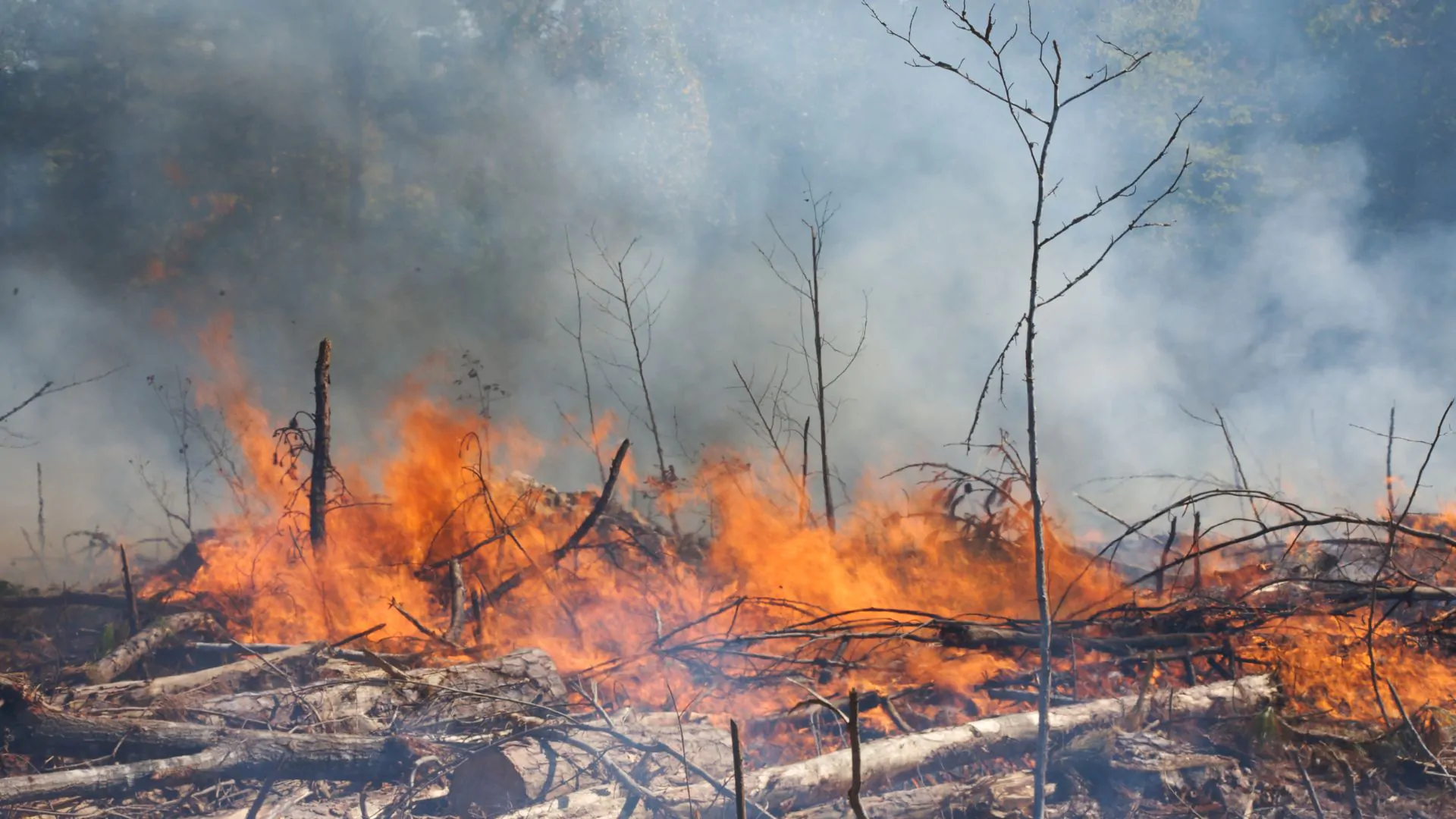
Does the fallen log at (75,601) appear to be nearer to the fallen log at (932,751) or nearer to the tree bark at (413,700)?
the tree bark at (413,700)

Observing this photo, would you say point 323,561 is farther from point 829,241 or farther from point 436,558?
point 829,241

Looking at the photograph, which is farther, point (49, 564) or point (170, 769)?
point (49, 564)

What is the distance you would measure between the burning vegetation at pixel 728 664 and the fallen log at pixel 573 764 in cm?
2

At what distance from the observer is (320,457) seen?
7.52m

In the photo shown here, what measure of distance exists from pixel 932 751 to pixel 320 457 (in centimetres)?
547

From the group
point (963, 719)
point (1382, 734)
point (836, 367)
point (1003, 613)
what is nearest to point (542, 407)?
point (836, 367)

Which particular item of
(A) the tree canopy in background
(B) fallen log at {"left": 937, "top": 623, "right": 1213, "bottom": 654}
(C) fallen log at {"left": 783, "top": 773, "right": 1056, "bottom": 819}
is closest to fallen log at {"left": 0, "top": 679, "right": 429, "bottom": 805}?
(C) fallen log at {"left": 783, "top": 773, "right": 1056, "bottom": 819}

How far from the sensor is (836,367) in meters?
14.2

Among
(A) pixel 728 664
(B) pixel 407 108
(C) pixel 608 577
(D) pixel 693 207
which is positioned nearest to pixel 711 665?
(A) pixel 728 664

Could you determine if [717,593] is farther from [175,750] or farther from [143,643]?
[143,643]

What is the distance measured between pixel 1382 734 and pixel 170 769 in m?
6.36

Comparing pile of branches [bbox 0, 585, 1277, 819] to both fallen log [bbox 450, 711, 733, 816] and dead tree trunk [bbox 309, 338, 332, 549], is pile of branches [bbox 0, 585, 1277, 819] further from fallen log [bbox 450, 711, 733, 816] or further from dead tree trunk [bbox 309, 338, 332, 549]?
dead tree trunk [bbox 309, 338, 332, 549]

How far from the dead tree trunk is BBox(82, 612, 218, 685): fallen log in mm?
996

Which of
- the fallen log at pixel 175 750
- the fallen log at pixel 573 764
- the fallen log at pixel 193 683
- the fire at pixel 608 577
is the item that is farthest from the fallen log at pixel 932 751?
the fallen log at pixel 193 683
